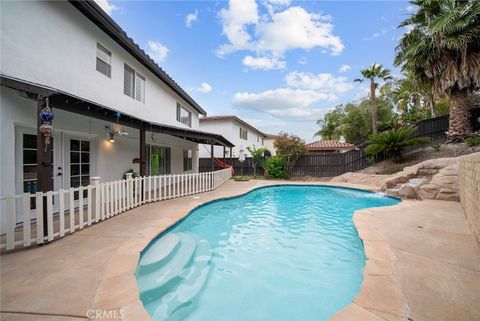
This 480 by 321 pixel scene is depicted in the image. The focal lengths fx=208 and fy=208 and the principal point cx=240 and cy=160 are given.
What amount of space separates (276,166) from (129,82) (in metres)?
10.9

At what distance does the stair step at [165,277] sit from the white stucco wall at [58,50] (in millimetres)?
4715

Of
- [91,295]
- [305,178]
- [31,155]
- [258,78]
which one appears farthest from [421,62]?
[31,155]

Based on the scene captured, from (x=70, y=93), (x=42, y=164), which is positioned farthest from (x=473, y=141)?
(x=70, y=93)

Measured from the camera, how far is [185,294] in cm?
278

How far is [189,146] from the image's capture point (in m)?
14.1

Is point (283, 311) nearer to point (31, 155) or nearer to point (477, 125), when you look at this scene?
point (31, 155)

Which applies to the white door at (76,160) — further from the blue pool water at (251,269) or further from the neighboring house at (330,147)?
the neighboring house at (330,147)

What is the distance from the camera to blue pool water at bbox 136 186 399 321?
257 cm

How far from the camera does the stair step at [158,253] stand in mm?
Result: 3086

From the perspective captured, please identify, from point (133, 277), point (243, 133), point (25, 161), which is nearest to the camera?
point (133, 277)

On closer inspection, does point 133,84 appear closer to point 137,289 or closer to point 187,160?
point 187,160

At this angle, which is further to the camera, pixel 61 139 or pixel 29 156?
pixel 61 139

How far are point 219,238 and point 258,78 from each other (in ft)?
54.8

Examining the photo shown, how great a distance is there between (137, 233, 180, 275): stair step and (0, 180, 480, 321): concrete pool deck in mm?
169
